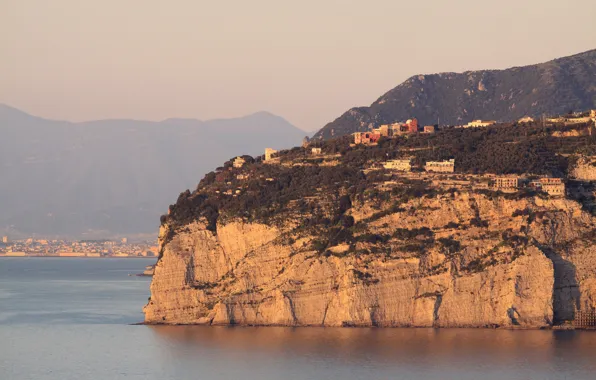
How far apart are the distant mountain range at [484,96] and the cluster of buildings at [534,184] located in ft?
172

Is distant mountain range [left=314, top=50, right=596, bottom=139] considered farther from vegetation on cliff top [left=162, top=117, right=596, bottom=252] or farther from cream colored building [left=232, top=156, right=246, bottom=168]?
vegetation on cliff top [left=162, top=117, right=596, bottom=252]

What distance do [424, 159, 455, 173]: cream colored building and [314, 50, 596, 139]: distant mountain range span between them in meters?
47.2

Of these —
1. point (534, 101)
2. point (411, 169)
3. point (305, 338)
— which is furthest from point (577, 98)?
point (305, 338)

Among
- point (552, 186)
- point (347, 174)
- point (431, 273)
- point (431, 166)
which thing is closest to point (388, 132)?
point (431, 166)

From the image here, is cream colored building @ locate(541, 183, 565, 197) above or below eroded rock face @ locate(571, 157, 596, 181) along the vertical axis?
below

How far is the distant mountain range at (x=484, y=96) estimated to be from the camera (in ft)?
437

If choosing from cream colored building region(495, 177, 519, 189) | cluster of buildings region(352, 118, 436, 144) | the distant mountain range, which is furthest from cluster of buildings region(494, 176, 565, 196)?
the distant mountain range

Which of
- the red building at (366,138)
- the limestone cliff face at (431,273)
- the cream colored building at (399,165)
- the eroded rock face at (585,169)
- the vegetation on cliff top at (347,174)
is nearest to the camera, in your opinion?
the limestone cliff face at (431,273)

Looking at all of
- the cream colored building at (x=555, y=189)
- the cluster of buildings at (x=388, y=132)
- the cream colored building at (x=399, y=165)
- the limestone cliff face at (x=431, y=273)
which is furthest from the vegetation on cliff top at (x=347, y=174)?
the cream colored building at (x=555, y=189)

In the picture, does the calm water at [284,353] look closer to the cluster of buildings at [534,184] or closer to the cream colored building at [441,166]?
the cluster of buildings at [534,184]

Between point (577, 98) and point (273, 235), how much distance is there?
63132 millimetres

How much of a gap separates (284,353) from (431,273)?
35.1ft

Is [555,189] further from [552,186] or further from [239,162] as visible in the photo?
[239,162]

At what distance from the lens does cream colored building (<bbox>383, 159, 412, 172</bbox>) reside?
8504 cm
